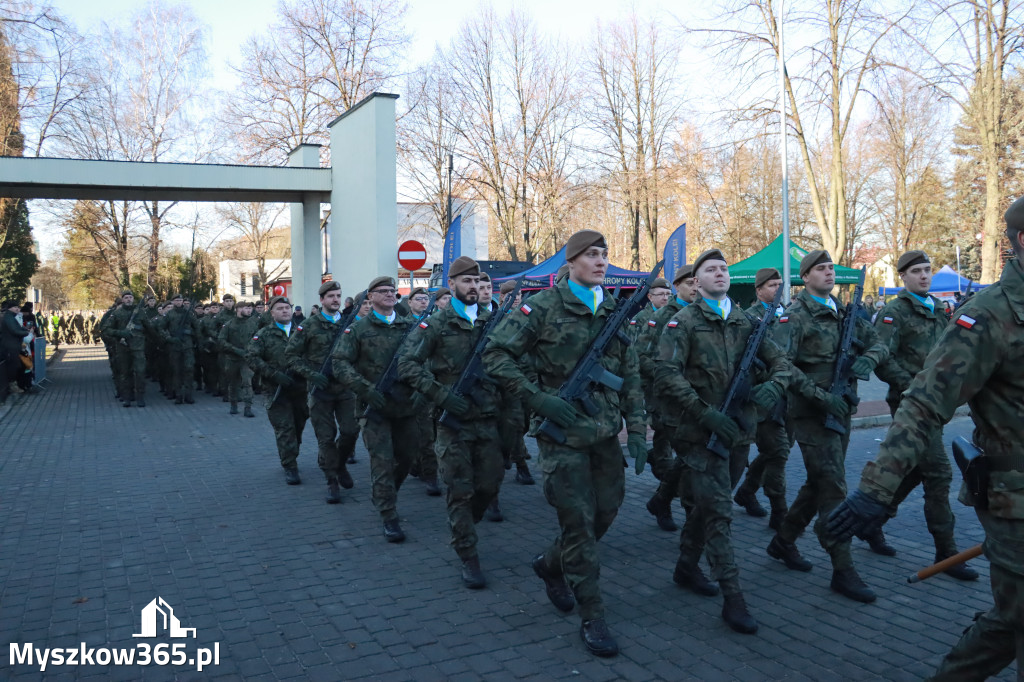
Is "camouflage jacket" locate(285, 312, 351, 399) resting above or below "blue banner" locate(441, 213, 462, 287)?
below

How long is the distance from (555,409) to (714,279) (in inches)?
57.5

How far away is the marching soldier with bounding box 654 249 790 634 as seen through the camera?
4.68 m

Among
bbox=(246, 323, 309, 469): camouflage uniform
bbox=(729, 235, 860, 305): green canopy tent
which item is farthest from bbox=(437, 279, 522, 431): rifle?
bbox=(729, 235, 860, 305): green canopy tent

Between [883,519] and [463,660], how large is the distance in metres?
2.31

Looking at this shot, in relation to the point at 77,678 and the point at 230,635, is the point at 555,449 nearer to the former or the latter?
the point at 230,635

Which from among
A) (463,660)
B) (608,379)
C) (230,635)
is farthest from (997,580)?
(230,635)

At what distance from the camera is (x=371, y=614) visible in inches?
193

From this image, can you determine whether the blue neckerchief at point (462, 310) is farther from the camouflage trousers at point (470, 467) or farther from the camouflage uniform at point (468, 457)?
the camouflage trousers at point (470, 467)

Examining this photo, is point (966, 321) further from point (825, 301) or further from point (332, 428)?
point (332, 428)

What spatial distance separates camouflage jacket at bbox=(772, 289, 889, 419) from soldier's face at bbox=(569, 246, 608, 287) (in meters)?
1.72

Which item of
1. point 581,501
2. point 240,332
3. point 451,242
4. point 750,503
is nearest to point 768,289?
point 750,503

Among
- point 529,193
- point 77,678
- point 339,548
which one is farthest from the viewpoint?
point 529,193

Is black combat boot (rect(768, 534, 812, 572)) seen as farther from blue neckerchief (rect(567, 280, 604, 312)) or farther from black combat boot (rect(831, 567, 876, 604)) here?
blue neckerchief (rect(567, 280, 604, 312))

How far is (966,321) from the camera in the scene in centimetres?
280
